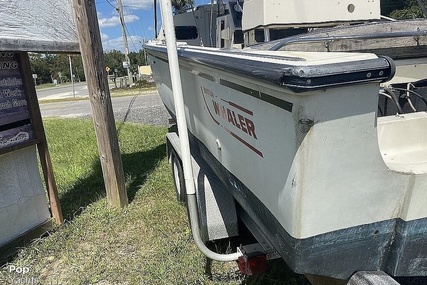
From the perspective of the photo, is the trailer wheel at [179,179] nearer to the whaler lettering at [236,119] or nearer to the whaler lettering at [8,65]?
the whaler lettering at [236,119]

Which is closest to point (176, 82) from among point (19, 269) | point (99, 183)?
point (19, 269)

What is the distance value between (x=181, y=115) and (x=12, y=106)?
1777 mm

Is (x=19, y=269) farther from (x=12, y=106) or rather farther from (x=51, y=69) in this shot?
(x=51, y=69)

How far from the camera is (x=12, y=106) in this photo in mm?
3268

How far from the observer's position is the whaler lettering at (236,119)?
1.84m

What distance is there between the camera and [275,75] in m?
1.42

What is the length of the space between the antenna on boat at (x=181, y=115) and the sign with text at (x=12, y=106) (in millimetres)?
1682

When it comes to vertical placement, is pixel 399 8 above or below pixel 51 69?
above

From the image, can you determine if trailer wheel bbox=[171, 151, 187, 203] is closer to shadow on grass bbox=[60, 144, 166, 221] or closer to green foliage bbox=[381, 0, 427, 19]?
shadow on grass bbox=[60, 144, 166, 221]

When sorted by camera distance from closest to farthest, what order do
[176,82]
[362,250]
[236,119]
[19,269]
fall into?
[362,250] → [236,119] → [176,82] → [19,269]

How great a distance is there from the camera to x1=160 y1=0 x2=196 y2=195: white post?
2340 millimetres

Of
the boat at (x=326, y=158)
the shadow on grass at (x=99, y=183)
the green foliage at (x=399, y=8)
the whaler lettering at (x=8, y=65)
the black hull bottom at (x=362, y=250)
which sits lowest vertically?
the shadow on grass at (x=99, y=183)

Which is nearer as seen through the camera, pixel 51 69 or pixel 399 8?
pixel 399 8

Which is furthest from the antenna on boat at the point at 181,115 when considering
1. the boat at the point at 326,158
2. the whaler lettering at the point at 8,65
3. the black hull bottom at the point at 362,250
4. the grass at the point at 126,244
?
the whaler lettering at the point at 8,65
